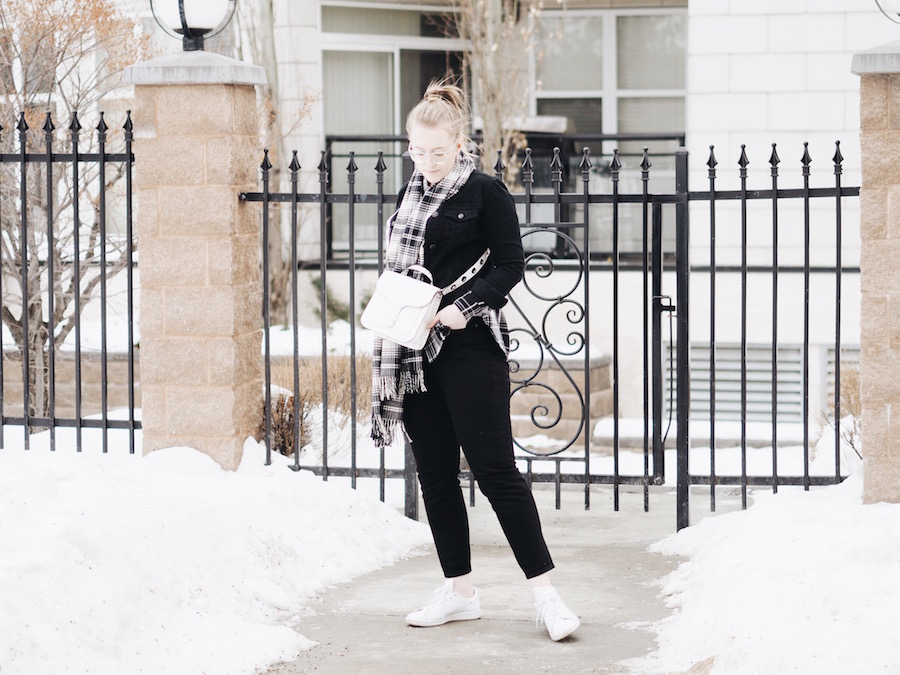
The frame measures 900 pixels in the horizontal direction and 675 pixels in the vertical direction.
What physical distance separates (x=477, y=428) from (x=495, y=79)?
313 inches

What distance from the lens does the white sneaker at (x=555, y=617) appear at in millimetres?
4582

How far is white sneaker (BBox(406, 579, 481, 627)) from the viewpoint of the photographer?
4781mm

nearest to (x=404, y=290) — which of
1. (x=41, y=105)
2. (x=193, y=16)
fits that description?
(x=193, y=16)

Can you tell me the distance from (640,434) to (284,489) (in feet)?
14.7

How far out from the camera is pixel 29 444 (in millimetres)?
6953

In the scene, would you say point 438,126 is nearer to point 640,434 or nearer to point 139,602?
point 139,602

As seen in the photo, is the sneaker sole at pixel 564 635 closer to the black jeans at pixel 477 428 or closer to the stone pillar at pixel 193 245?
the black jeans at pixel 477 428

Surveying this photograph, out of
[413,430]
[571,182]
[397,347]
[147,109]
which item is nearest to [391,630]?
[413,430]

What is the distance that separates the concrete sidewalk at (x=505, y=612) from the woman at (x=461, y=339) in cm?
19

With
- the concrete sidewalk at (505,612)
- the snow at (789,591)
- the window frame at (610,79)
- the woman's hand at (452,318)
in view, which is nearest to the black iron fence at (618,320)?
the concrete sidewalk at (505,612)

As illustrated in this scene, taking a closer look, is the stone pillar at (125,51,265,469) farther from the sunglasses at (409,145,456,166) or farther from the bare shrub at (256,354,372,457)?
the sunglasses at (409,145,456,166)

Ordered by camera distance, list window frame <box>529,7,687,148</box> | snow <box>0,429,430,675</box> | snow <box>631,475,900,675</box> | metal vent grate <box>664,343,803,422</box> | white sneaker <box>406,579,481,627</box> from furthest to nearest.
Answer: window frame <box>529,7,687,148</box> < metal vent grate <box>664,343,803,422</box> < white sneaker <box>406,579,481,627</box> < snow <box>0,429,430,675</box> < snow <box>631,475,900,675</box>

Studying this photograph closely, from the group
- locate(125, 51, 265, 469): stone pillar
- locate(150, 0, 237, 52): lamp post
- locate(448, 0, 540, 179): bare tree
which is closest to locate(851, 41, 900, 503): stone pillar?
locate(125, 51, 265, 469): stone pillar

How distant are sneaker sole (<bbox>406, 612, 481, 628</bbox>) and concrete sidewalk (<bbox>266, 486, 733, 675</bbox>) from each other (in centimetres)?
2
